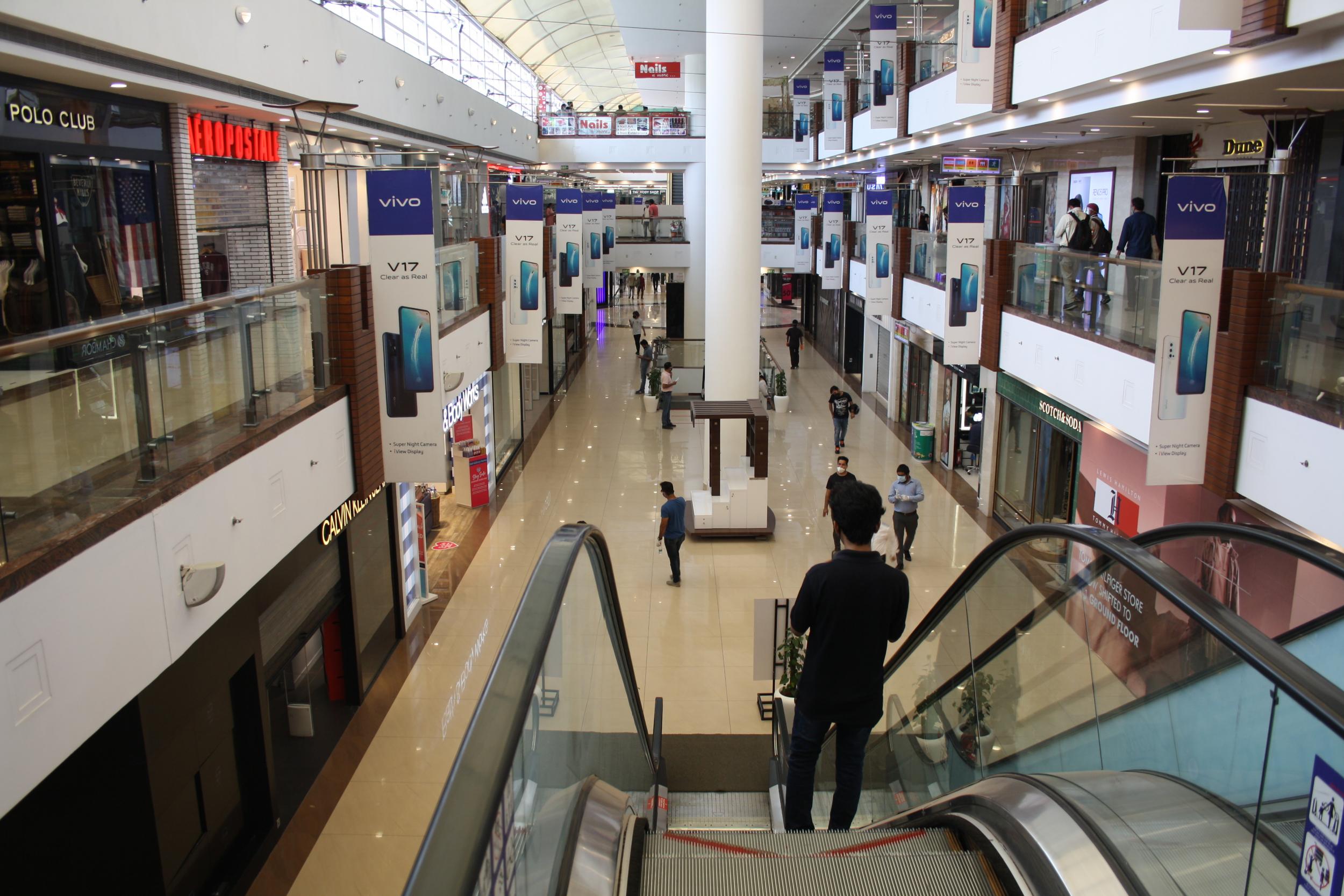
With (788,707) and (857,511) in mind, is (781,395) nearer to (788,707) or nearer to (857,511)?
(788,707)

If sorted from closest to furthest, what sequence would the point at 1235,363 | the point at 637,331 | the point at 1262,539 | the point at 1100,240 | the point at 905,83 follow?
the point at 1262,539
the point at 1235,363
the point at 1100,240
the point at 905,83
the point at 637,331

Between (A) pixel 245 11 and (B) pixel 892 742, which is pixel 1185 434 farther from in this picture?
(A) pixel 245 11

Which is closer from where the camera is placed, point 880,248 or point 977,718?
point 977,718

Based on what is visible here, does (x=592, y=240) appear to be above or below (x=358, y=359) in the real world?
above

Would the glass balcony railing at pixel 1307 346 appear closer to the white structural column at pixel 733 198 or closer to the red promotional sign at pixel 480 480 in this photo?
the white structural column at pixel 733 198

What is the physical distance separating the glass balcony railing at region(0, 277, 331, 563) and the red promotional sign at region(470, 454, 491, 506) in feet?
26.1

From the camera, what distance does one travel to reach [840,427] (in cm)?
1927

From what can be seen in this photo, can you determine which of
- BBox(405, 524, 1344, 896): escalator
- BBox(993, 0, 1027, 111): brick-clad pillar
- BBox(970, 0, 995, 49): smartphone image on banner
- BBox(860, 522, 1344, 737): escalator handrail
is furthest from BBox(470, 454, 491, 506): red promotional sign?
BBox(860, 522, 1344, 737): escalator handrail

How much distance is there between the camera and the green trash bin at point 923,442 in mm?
19094

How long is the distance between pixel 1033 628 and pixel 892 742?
70.0 inches

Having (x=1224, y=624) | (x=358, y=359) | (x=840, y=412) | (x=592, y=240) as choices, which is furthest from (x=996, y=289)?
(x=592, y=240)

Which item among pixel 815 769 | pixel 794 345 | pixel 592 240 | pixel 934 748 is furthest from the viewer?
pixel 794 345

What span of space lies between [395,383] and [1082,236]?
27.7ft

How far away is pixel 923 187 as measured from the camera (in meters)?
25.4
